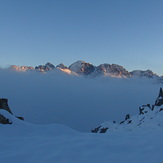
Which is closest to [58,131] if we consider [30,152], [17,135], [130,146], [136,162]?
[17,135]

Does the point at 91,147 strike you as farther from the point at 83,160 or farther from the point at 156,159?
the point at 156,159

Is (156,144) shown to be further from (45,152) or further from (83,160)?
(45,152)

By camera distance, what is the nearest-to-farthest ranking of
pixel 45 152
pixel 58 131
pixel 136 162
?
pixel 136 162
pixel 45 152
pixel 58 131

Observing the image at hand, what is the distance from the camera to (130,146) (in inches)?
303

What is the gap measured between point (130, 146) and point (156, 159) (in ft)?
5.31

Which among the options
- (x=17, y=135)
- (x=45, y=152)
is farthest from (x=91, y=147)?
(x=17, y=135)

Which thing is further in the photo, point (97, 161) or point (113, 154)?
point (113, 154)

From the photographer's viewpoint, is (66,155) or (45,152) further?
(45,152)

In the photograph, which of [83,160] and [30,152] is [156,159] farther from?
[30,152]

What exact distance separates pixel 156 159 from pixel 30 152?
175 inches

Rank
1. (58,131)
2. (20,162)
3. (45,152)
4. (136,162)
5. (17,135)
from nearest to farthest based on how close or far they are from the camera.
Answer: (136,162)
(20,162)
(45,152)
(17,135)
(58,131)

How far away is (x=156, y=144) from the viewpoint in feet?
25.2

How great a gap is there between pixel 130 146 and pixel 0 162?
4723mm

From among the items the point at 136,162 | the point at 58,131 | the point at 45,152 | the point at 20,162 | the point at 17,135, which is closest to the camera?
the point at 136,162
